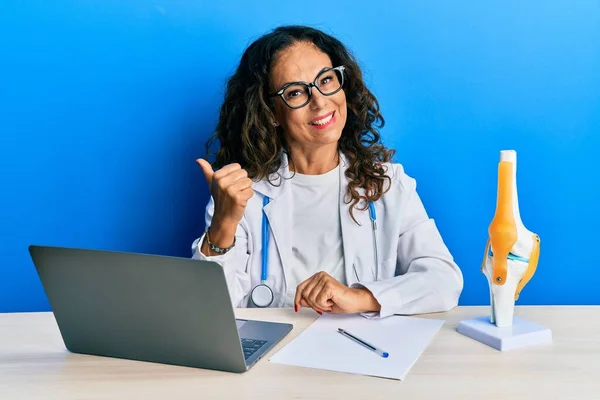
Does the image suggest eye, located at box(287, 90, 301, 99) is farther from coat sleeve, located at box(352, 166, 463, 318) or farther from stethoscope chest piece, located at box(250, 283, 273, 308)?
stethoscope chest piece, located at box(250, 283, 273, 308)

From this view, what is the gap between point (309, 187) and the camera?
6.62 ft

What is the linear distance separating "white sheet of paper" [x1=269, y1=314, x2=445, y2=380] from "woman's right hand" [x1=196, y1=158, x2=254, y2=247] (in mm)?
353

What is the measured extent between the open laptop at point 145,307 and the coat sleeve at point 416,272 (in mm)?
389

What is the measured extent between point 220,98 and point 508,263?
130cm

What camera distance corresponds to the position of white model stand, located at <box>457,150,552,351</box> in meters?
1.22

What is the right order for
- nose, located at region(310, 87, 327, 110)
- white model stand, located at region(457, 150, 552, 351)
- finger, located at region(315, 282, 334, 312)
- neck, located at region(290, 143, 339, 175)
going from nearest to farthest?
1. white model stand, located at region(457, 150, 552, 351)
2. finger, located at region(315, 282, 334, 312)
3. nose, located at region(310, 87, 327, 110)
4. neck, located at region(290, 143, 339, 175)

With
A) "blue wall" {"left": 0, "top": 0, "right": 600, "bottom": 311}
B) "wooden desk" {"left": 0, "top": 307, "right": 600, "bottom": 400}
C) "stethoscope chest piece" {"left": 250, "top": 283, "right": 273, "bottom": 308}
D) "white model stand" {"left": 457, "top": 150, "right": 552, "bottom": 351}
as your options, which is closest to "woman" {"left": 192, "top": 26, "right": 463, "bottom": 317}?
"stethoscope chest piece" {"left": 250, "top": 283, "right": 273, "bottom": 308}

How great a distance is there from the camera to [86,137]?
7.07 feet

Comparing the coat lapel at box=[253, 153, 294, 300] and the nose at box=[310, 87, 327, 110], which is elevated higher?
the nose at box=[310, 87, 327, 110]

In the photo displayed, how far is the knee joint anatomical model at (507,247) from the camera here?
1226mm

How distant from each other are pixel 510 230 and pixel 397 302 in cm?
35

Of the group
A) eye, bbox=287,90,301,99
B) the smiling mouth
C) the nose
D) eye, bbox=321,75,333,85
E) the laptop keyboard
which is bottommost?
the laptop keyboard

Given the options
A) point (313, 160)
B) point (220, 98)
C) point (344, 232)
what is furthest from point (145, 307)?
point (220, 98)

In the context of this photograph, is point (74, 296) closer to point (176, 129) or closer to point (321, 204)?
point (321, 204)
